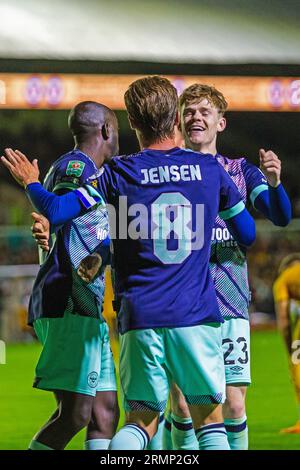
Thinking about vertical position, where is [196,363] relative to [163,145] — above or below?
below

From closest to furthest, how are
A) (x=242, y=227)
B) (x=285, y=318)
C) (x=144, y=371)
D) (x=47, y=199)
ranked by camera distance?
(x=144, y=371), (x=47, y=199), (x=242, y=227), (x=285, y=318)

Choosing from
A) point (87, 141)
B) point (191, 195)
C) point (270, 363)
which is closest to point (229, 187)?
point (191, 195)

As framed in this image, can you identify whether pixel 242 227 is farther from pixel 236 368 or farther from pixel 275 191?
pixel 236 368

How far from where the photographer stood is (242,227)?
149 inches

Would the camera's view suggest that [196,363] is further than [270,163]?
No

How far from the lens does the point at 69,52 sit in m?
8.50

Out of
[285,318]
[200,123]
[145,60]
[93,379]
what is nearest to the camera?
[93,379]

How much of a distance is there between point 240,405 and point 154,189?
50.6 inches

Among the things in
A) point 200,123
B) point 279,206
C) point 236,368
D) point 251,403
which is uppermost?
point 200,123

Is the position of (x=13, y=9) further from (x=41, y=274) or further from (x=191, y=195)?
(x=191, y=195)

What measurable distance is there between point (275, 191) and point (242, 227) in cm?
33

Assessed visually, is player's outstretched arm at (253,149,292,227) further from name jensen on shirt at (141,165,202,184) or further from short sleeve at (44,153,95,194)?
short sleeve at (44,153,95,194)

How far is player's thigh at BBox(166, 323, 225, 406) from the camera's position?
3.54m

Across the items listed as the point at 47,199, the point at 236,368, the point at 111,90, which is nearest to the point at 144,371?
the point at 47,199
